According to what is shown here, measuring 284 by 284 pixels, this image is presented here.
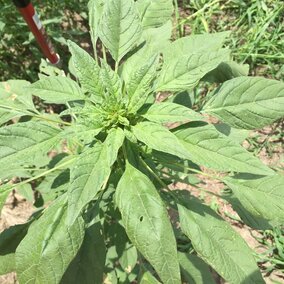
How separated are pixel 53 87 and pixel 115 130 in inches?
11.0

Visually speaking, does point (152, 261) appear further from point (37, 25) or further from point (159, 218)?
point (37, 25)

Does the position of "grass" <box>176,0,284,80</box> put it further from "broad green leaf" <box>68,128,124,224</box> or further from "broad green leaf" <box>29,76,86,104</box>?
"broad green leaf" <box>68,128,124,224</box>

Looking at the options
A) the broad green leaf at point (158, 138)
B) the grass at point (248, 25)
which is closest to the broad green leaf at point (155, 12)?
the broad green leaf at point (158, 138)

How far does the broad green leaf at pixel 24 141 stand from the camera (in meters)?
1.33

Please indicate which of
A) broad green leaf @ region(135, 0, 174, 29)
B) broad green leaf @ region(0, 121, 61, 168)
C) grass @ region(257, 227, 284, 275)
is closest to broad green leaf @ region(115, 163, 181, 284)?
broad green leaf @ region(0, 121, 61, 168)

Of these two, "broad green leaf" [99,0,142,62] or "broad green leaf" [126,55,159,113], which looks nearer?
"broad green leaf" [126,55,159,113]

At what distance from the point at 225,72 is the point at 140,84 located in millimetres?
482

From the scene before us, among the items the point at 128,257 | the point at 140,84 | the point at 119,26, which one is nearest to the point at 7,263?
the point at 128,257

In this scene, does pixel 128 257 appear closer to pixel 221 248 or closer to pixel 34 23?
pixel 221 248

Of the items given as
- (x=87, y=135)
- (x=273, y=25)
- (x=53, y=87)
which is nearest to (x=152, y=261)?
(x=87, y=135)

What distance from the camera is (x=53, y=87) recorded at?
1496mm

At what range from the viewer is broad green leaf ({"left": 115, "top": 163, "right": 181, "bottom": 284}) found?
117 cm

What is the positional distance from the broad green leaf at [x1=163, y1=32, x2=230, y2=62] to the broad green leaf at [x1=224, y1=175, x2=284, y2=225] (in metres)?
0.55

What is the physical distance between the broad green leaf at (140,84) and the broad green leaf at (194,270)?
2.73 feet
